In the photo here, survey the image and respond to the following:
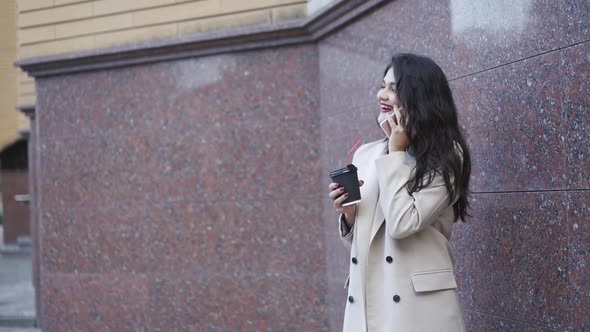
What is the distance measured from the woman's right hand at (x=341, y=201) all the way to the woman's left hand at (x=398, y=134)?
0.87 ft

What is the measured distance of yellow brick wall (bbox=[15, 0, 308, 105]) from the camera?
6805 mm

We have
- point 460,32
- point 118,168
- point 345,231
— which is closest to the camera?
point 345,231

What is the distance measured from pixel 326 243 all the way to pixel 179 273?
1.47 metres

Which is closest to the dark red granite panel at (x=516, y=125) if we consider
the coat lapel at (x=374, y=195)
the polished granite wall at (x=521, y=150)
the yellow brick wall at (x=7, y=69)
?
the polished granite wall at (x=521, y=150)

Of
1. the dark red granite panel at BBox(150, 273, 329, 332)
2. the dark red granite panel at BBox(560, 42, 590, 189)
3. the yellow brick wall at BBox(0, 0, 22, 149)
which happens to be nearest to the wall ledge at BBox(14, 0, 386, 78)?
the dark red granite panel at BBox(150, 273, 329, 332)

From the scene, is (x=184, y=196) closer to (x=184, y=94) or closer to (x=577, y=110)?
(x=184, y=94)

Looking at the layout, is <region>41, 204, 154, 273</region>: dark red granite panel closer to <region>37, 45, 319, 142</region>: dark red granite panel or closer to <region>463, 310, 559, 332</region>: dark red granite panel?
<region>37, 45, 319, 142</region>: dark red granite panel

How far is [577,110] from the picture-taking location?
130 inches

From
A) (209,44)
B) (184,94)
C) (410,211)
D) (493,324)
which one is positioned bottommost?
(493,324)

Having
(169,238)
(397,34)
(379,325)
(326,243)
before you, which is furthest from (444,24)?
(169,238)

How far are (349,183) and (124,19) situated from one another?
494 cm

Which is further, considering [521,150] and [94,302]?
[94,302]

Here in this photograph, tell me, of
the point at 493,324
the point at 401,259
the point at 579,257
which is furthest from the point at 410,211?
the point at 493,324

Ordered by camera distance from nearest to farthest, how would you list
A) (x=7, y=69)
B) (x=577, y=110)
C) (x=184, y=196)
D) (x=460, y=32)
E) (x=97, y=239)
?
(x=577, y=110)
(x=460, y=32)
(x=184, y=196)
(x=97, y=239)
(x=7, y=69)
